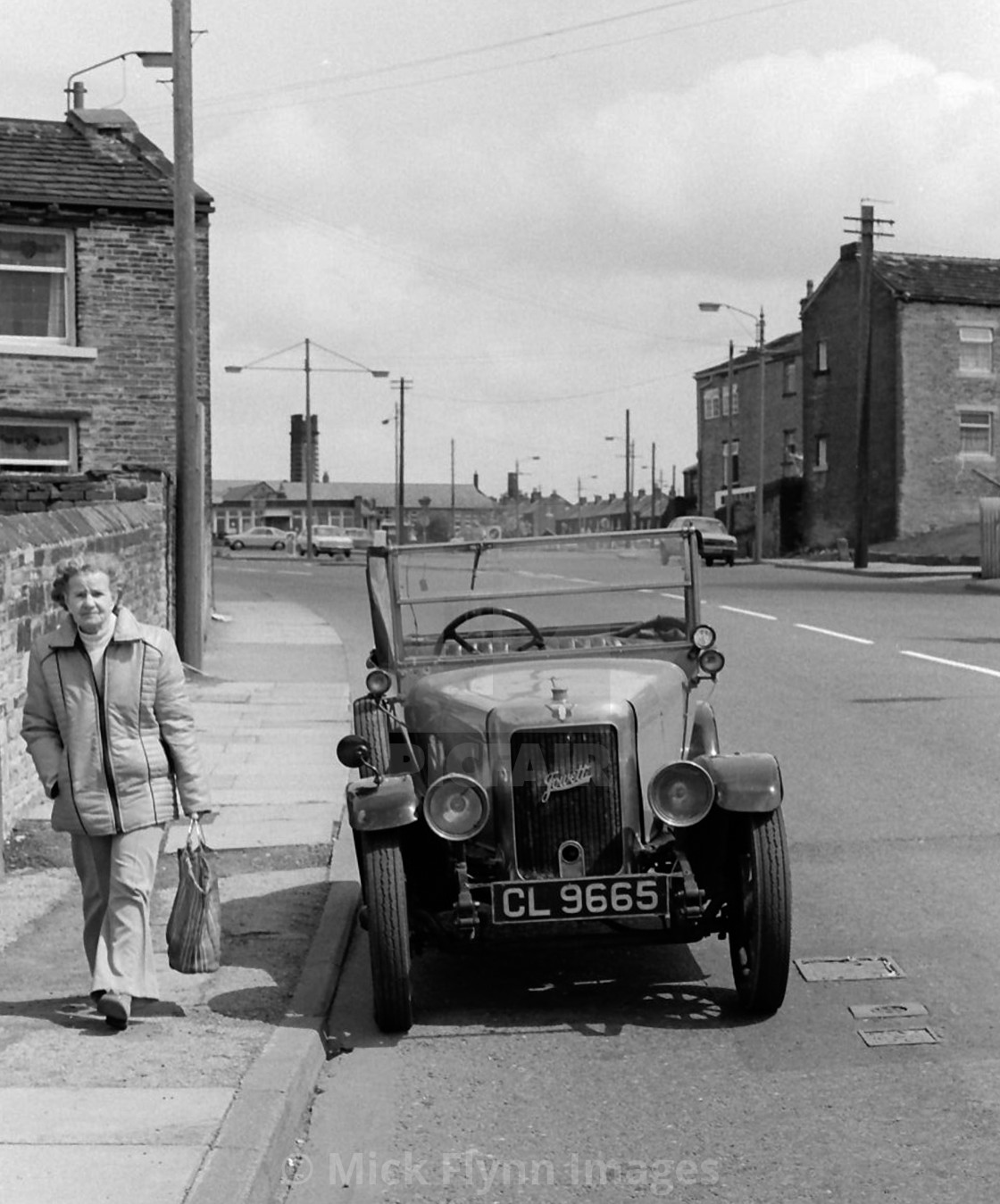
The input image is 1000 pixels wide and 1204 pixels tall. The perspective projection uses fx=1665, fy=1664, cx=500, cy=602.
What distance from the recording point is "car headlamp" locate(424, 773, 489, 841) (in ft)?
19.4

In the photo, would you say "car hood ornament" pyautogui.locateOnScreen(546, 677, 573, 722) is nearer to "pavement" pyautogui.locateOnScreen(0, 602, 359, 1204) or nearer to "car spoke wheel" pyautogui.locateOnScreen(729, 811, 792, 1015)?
"car spoke wheel" pyautogui.locateOnScreen(729, 811, 792, 1015)

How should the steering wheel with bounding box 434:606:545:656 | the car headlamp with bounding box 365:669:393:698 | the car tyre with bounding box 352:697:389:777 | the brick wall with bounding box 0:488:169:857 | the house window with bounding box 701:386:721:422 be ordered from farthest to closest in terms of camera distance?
the house window with bounding box 701:386:721:422 → the brick wall with bounding box 0:488:169:857 → the steering wheel with bounding box 434:606:545:656 → the car headlamp with bounding box 365:669:393:698 → the car tyre with bounding box 352:697:389:777

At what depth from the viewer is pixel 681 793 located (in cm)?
595

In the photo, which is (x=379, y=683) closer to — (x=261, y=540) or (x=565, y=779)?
(x=565, y=779)

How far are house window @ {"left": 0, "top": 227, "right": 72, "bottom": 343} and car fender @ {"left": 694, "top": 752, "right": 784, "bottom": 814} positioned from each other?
20.0 m

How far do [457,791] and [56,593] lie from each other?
61.9 inches

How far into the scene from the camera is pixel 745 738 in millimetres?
12734

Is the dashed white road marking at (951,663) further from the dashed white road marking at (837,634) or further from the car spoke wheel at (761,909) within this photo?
the car spoke wheel at (761,909)

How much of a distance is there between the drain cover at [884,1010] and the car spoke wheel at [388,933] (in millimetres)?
1624

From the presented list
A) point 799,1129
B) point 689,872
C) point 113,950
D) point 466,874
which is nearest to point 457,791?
point 466,874

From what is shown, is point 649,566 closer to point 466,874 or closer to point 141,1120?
point 466,874

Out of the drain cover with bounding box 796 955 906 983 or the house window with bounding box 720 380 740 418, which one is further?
the house window with bounding box 720 380 740 418

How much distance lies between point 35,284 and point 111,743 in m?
19.9
